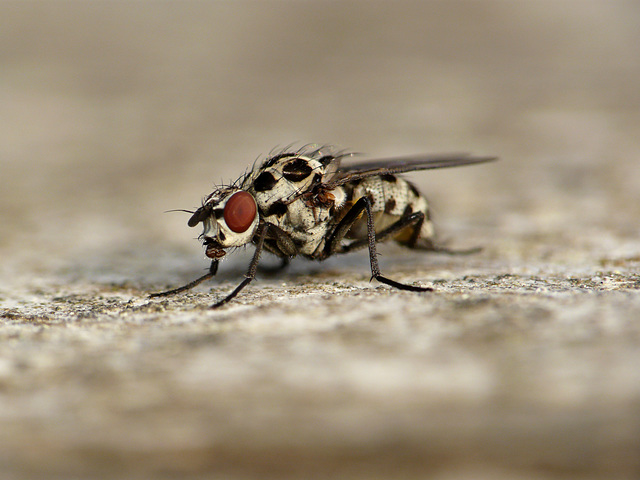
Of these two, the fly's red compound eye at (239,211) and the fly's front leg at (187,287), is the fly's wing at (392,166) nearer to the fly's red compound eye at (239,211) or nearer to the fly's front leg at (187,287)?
the fly's red compound eye at (239,211)

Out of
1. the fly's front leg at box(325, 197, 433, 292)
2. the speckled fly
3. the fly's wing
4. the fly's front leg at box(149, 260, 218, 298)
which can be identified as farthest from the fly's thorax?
the fly's front leg at box(149, 260, 218, 298)

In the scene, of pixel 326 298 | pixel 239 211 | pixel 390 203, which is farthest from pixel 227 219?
pixel 390 203

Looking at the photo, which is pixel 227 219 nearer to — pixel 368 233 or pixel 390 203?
pixel 368 233

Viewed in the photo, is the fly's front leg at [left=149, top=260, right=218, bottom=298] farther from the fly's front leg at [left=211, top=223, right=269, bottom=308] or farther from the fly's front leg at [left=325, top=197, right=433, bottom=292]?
the fly's front leg at [left=325, top=197, right=433, bottom=292]

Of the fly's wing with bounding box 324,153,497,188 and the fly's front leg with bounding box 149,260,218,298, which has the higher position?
the fly's wing with bounding box 324,153,497,188

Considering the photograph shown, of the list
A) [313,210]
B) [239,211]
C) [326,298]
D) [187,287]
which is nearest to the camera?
[326,298]

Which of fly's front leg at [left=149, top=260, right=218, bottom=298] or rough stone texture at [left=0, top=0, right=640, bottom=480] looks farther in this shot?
fly's front leg at [left=149, top=260, right=218, bottom=298]

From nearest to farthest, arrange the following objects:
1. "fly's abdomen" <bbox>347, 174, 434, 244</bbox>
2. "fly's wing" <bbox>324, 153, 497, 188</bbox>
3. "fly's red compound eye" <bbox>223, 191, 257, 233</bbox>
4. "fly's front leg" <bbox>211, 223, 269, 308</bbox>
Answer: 1. "fly's front leg" <bbox>211, 223, 269, 308</bbox>
2. "fly's red compound eye" <bbox>223, 191, 257, 233</bbox>
3. "fly's wing" <bbox>324, 153, 497, 188</bbox>
4. "fly's abdomen" <bbox>347, 174, 434, 244</bbox>

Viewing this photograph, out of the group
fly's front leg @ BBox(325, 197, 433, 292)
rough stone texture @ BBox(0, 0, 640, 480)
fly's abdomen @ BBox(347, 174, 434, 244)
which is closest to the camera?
rough stone texture @ BBox(0, 0, 640, 480)

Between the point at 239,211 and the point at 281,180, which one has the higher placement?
the point at 281,180
